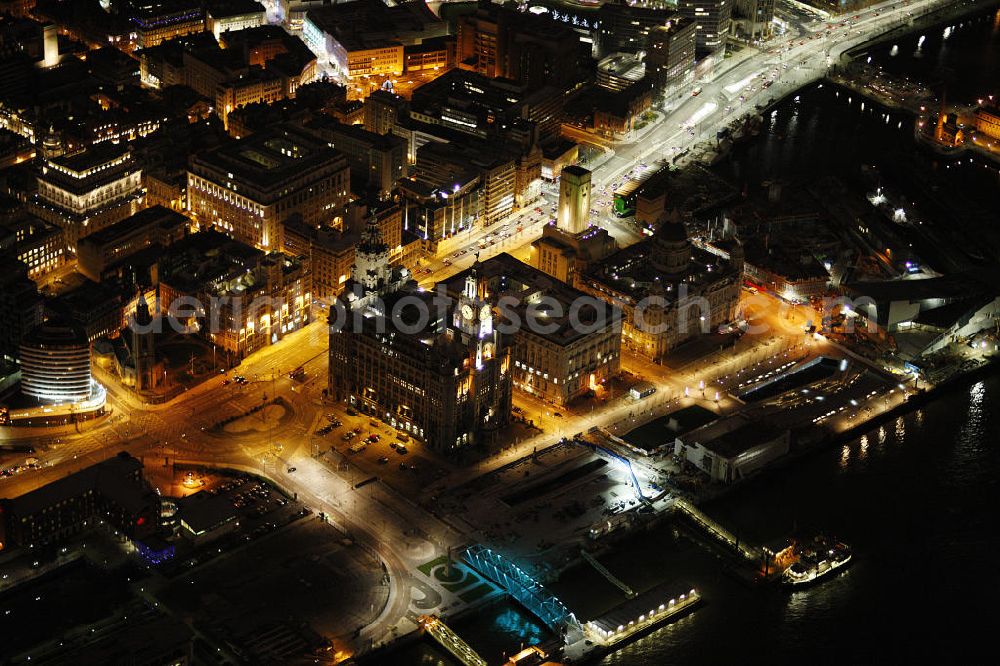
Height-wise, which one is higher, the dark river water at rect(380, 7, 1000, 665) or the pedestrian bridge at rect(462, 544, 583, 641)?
the pedestrian bridge at rect(462, 544, 583, 641)

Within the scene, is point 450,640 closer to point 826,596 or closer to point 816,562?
point 826,596

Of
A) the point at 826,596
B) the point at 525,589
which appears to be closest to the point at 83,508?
the point at 525,589

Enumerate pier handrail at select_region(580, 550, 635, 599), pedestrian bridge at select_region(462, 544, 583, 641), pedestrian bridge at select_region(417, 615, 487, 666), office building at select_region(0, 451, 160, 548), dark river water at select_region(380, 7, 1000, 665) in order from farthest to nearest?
1. office building at select_region(0, 451, 160, 548)
2. pier handrail at select_region(580, 550, 635, 599)
3. pedestrian bridge at select_region(462, 544, 583, 641)
4. dark river water at select_region(380, 7, 1000, 665)
5. pedestrian bridge at select_region(417, 615, 487, 666)

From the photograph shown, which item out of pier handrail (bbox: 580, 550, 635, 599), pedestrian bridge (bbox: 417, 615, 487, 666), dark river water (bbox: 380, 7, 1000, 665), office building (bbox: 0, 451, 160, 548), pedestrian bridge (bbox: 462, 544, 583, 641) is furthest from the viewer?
office building (bbox: 0, 451, 160, 548)

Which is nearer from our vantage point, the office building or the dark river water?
the dark river water

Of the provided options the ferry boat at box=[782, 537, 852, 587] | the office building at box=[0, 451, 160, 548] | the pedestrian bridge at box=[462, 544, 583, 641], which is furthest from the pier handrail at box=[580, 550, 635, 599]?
the office building at box=[0, 451, 160, 548]

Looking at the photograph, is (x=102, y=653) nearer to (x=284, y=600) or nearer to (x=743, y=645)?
(x=284, y=600)

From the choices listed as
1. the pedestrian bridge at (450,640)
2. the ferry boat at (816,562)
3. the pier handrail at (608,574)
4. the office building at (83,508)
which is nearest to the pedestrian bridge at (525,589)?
the pier handrail at (608,574)

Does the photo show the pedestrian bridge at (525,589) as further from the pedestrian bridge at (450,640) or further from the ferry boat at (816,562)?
the ferry boat at (816,562)

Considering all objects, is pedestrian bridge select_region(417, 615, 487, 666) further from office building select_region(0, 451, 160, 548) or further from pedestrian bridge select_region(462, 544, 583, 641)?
office building select_region(0, 451, 160, 548)
